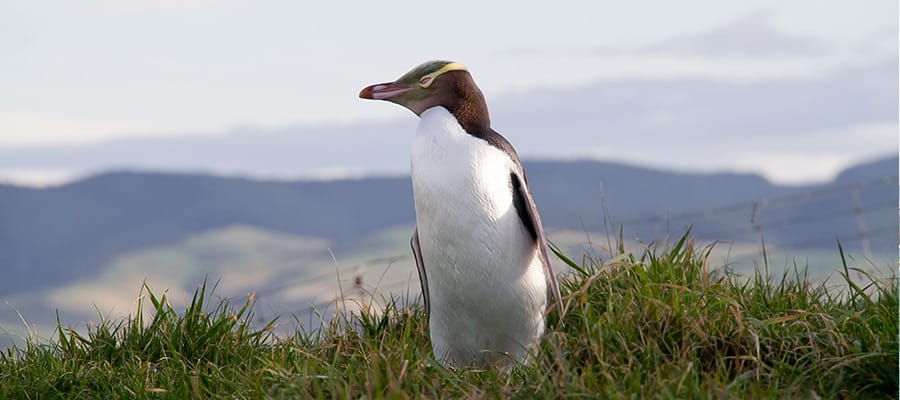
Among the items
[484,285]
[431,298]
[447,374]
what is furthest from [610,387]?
[431,298]

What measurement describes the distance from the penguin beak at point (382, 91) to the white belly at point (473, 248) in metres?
0.19

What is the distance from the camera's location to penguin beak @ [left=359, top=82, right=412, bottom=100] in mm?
5105

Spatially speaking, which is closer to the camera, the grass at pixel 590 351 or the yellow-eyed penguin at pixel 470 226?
the grass at pixel 590 351

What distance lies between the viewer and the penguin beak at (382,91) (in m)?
5.11

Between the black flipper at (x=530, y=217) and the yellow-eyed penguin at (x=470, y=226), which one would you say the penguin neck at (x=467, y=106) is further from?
the black flipper at (x=530, y=217)

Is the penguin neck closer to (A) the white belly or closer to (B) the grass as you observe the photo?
(A) the white belly

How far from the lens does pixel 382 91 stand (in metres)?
5.15

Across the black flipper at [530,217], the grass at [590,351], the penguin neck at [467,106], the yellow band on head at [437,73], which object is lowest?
the grass at [590,351]

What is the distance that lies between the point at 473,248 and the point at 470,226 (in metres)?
0.11

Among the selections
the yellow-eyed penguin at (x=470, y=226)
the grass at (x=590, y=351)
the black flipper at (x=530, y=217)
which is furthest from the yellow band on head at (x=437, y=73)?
the grass at (x=590, y=351)

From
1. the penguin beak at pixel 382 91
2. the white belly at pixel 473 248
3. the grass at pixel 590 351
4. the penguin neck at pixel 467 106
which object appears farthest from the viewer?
the penguin beak at pixel 382 91

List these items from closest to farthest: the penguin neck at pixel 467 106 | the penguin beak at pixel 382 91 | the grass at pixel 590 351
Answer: the grass at pixel 590 351 → the penguin neck at pixel 467 106 → the penguin beak at pixel 382 91

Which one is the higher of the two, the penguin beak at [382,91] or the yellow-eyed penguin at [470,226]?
the penguin beak at [382,91]

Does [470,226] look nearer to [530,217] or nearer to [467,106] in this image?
[530,217]
